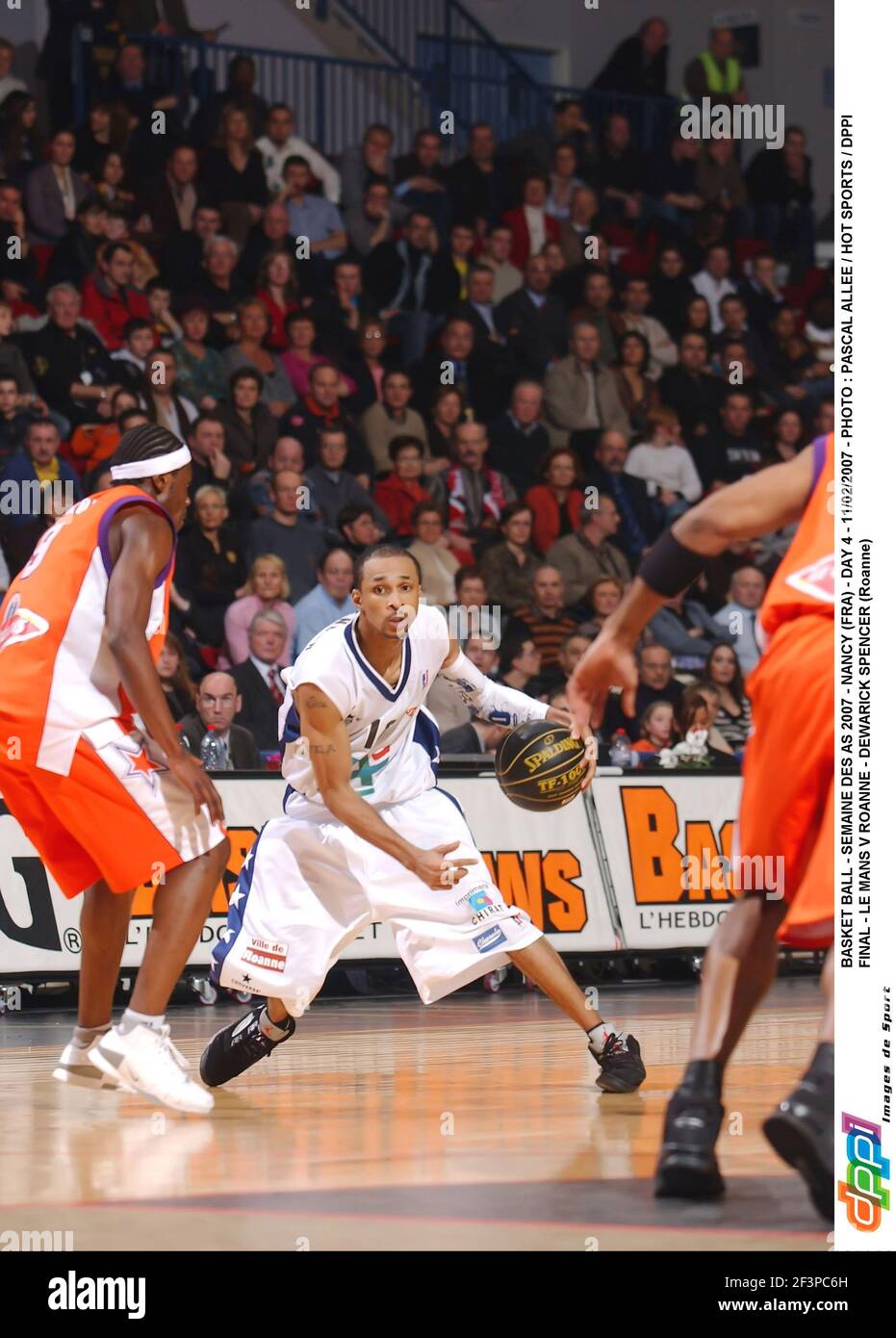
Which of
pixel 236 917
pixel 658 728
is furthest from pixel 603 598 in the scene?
pixel 236 917

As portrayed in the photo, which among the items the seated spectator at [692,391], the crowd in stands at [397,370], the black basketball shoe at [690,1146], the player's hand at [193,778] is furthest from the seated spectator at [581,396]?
the black basketball shoe at [690,1146]

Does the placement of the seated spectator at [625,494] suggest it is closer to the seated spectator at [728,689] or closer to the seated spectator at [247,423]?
the seated spectator at [728,689]

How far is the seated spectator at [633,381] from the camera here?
1570 cm

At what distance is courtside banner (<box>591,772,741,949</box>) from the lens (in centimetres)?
1054

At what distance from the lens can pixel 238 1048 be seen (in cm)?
653

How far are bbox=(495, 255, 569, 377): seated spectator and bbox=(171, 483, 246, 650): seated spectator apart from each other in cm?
399

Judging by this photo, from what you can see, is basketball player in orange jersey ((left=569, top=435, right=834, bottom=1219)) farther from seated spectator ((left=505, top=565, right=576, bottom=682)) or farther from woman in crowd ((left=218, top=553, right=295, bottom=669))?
seated spectator ((left=505, top=565, right=576, bottom=682))

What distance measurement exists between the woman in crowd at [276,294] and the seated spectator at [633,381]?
282 centimetres

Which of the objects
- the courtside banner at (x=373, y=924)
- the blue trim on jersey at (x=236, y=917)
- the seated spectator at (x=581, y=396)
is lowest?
the courtside banner at (x=373, y=924)

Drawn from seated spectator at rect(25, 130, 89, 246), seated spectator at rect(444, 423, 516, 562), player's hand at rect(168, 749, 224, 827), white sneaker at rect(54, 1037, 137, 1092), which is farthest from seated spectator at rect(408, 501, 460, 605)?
player's hand at rect(168, 749, 224, 827)

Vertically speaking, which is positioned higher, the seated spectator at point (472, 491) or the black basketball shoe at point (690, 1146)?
the seated spectator at point (472, 491)

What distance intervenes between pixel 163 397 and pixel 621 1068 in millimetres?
7406
